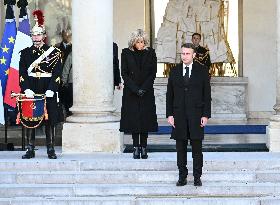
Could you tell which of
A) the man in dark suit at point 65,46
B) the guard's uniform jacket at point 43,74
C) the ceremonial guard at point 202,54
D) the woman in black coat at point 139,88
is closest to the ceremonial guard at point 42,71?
the guard's uniform jacket at point 43,74

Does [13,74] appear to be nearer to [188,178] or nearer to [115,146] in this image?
[115,146]

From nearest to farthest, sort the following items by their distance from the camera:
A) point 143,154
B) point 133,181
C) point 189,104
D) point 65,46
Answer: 1. point 189,104
2. point 133,181
3. point 143,154
4. point 65,46


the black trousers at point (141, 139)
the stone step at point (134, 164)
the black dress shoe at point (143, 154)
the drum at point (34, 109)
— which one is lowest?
the stone step at point (134, 164)

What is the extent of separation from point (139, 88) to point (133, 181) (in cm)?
145

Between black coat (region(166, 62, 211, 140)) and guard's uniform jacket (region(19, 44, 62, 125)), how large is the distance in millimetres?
2018

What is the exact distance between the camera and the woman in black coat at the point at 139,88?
37.7 ft

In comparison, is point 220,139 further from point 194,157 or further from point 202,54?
point 194,157

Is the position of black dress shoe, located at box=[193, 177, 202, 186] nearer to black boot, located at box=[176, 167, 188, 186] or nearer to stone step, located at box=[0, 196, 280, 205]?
black boot, located at box=[176, 167, 188, 186]

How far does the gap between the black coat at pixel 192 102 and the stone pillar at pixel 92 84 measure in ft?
7.40

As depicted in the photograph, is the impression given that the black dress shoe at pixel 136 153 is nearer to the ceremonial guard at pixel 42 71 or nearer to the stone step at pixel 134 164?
the stone step at pixel 134 164

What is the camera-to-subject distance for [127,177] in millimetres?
10773

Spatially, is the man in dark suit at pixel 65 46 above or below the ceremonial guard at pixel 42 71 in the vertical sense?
above

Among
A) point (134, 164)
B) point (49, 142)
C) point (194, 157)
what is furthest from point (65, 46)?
point (194, 157)

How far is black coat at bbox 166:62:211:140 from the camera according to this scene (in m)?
10.2
